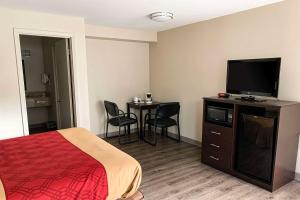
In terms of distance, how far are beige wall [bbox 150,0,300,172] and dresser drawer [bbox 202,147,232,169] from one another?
2.79ft

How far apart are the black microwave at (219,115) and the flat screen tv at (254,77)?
368 mm

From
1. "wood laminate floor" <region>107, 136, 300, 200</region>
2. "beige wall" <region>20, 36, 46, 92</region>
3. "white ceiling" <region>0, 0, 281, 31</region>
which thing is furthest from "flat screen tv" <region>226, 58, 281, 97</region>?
"beige wall" <region>20, 36, 46, 92</region>

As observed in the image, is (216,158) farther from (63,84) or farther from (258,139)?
(63,84)

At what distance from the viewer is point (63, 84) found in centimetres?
398

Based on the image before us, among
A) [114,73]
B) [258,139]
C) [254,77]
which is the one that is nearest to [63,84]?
[114,73]

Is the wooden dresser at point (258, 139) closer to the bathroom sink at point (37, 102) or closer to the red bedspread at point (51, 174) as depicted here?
the red bedspread at point (51, 174)

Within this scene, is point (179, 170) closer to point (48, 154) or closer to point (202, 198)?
point (202, 198)

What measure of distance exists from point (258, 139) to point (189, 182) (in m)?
1.04

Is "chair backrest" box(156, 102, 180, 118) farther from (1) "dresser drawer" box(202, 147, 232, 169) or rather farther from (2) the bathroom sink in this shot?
(2) the bathroom sink

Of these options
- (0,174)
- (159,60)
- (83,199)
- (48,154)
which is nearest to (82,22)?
(159,60)

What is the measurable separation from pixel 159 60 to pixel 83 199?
12.4ft

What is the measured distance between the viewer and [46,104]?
5215 mm

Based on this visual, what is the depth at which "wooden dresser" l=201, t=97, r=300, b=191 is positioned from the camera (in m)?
2.47

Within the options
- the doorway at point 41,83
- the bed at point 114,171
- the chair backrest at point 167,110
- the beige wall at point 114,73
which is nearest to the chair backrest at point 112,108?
the beige wall at point 114,73
